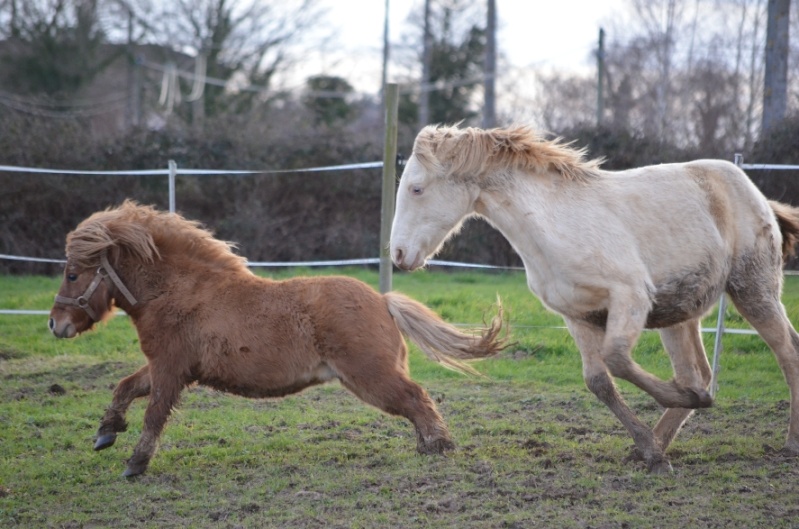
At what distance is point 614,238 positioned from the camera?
14.4 ft

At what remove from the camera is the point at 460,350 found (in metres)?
4.92

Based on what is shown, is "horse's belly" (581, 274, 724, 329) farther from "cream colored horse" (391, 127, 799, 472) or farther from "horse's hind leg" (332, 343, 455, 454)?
"horse's hind leg" (332, 343, 455, 454)

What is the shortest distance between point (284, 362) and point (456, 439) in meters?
1.23

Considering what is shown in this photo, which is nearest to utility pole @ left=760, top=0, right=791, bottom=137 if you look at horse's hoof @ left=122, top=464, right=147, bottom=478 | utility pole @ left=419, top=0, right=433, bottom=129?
horse's hoof @ left=122, top=464, right=147, bottom=478

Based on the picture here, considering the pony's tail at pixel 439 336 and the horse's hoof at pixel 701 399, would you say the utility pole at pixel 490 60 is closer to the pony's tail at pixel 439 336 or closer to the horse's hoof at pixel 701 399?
the pony's tail at pixel 439 336

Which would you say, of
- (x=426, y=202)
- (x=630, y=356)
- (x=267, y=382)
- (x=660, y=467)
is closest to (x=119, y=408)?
(x=267, y=382)

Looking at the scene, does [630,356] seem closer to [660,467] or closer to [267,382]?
[660,467]

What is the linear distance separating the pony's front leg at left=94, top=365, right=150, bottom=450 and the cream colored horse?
5.76ft

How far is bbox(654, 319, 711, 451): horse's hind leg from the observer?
490 centimetres

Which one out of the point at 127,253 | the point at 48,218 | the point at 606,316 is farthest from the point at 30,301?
the point at 606,316

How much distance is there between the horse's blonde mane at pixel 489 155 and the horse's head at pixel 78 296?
196 cm

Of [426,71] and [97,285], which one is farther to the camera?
[426,71]

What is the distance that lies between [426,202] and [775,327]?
6.87 ft

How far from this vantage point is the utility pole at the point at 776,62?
12.3 metres
